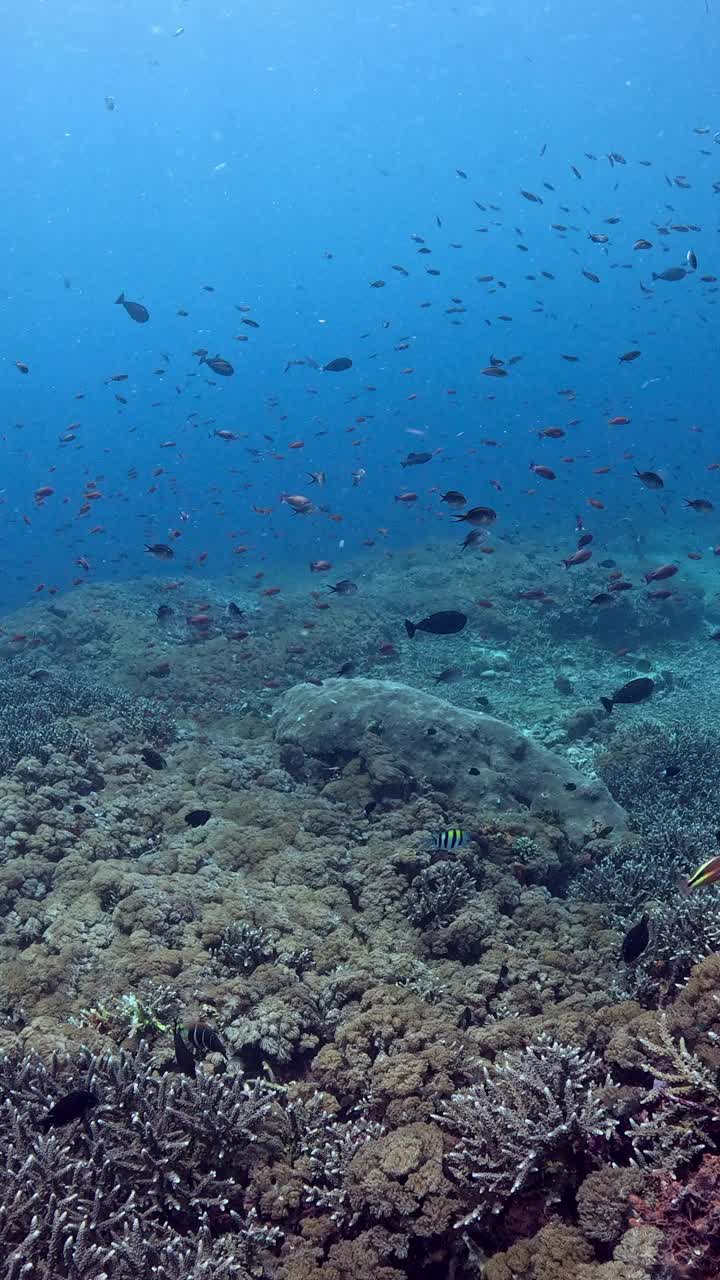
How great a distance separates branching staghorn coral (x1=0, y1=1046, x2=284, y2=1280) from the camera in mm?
3305

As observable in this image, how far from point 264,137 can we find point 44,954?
147 metres

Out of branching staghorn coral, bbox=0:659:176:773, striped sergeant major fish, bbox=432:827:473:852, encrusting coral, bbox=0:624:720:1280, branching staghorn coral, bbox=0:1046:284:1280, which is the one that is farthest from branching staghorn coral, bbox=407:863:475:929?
branching staghorn coral, bbox=0:659:176:773

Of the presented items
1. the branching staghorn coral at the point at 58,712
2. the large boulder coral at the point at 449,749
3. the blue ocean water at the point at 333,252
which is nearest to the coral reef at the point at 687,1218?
the large boulder coral at the point at 449,749

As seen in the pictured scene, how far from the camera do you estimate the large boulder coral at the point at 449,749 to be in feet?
31.3

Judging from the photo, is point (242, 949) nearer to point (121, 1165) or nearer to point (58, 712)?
point (121, 1165)

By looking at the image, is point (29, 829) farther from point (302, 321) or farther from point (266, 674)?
point (302, 321)

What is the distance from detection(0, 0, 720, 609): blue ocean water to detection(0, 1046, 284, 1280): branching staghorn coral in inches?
1396

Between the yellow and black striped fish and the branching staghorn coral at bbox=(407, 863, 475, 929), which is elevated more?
the yellow and black striped fish

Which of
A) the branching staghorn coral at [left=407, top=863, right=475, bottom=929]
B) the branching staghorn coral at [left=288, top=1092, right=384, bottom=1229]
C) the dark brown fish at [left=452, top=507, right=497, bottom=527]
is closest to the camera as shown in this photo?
the branching staghorn coral at [left=288, top=1092, right=384, bottom=1229]

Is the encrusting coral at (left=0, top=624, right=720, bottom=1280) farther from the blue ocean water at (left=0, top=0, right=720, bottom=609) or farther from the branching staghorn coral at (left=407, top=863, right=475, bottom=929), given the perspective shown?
the blue ocean water at (left=0, top=0, right=720, bottom=609)

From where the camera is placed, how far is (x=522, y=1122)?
3.49 metres

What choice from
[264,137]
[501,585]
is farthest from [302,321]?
[501,585]

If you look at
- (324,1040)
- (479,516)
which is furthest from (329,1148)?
(479,516)

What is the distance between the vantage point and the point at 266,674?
1703 cm
